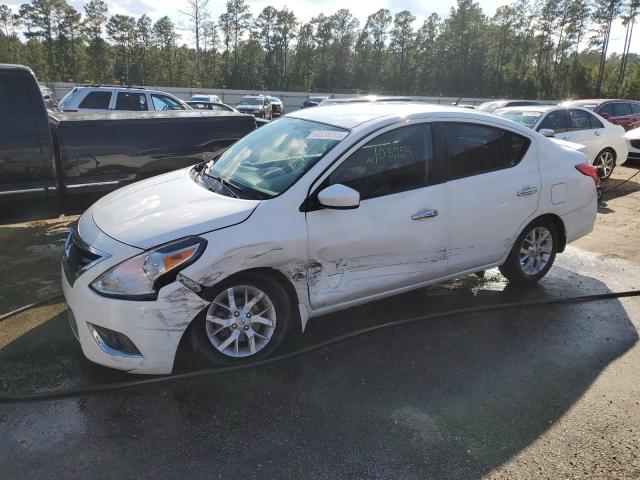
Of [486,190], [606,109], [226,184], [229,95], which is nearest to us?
[226,184]

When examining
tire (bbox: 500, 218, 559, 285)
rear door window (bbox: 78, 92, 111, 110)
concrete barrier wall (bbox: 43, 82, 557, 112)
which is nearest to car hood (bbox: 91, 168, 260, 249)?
tire (bbox: 500, 218, 559, 285)

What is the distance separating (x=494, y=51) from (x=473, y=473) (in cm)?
9658

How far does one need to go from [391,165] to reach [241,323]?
1634 mm

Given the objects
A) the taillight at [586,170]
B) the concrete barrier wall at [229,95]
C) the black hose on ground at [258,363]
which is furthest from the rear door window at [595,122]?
the concrete barrier wall at [229,95]

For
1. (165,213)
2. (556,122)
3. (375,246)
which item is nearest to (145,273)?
(165,213)

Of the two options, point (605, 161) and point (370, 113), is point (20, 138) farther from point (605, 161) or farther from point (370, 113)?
point (605, 161)

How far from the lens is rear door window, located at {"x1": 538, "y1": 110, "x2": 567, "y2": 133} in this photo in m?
9.92

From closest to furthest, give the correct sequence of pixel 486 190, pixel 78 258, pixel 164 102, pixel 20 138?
pixel 78 258 < pixel 486 190 < pixel 20 138 < pixel 164 102

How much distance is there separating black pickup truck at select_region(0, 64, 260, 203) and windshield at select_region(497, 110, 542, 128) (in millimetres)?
5876

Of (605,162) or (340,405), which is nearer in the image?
(340,405)

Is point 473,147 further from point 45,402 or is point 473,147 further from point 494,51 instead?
point 494,51

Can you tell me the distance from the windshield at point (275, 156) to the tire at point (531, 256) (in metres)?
2.14

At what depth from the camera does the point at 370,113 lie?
4145mm

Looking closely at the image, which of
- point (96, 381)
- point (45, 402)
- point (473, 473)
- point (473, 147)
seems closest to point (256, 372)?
point (96, 381)
